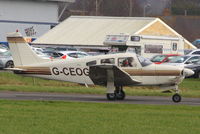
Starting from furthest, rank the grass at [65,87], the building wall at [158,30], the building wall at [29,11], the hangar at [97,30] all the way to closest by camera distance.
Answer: the building wall at [29,11], the hangar at [97,30], the building wall at [158,30], the grass at [65,87]

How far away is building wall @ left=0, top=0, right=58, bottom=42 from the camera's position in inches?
3327

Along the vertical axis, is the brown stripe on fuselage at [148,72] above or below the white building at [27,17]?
below

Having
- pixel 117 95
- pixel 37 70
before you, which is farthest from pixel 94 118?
pixel 37 70

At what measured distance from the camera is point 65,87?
32.6 meters

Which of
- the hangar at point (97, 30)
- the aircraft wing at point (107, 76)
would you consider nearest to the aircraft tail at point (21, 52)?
the aircraft wing at point (107, 76)

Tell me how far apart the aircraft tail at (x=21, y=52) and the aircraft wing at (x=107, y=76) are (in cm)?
217

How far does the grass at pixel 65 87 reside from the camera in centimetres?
2973

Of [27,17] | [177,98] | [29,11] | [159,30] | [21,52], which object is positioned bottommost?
[177,98]

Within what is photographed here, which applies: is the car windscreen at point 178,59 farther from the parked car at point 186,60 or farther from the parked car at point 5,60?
the parked car at point 5,60

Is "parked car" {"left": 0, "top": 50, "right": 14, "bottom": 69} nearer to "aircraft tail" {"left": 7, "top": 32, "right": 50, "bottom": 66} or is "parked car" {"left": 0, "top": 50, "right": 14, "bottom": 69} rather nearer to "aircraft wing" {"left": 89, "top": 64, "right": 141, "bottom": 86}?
"aircraft tail" {"left": 7, "top": 32, "right": 50, "bottom": 66}

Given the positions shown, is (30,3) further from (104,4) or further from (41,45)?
(104,4)

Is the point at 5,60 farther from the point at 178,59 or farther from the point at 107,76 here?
the point at 107,76

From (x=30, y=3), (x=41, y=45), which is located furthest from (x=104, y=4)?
(x=41, y=45)

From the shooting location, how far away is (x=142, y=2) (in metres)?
121
